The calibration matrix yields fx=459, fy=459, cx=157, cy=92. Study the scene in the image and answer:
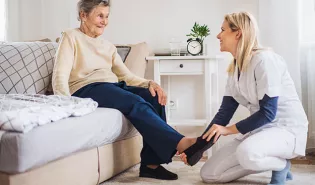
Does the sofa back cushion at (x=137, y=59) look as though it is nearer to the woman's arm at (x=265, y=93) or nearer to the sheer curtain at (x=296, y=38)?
the sheer curtain at (x=296, y=38)

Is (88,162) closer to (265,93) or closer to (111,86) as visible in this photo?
(111,86)

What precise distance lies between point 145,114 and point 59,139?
594 mm

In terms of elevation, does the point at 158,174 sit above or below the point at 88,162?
below

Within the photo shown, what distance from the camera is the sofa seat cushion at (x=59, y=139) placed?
4.78 feet

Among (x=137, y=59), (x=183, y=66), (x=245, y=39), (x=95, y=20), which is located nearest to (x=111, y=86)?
(x=95, y=20)

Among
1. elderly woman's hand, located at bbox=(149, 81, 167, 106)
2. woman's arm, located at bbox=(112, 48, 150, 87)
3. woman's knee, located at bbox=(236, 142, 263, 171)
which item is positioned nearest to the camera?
woman's knee, located at bbox=(236, 142, 263, 171)

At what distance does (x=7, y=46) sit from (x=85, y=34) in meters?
0.48

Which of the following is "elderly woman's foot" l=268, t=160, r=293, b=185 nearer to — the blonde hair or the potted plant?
the blonde hair

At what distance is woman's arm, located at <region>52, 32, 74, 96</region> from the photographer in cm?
221

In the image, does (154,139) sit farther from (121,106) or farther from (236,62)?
(236,62)

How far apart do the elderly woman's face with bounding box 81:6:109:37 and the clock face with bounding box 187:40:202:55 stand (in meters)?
0.81

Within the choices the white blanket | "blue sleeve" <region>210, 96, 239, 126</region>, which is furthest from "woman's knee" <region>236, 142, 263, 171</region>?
the white blanket

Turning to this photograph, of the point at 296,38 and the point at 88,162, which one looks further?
the point at 296,38

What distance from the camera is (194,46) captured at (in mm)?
3102
